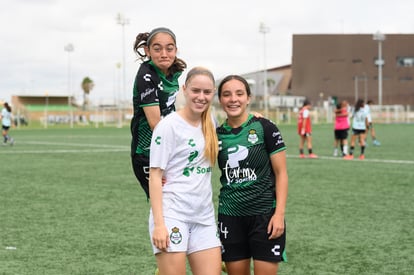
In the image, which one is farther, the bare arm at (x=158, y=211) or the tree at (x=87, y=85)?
the tree at (x=87, y=85)

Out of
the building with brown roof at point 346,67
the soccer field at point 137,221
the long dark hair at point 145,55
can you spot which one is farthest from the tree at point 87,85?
the long dark hair at point 145,55

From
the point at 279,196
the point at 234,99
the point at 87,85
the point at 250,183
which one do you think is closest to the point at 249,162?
the point at 250,183

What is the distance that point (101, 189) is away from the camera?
12133 mm

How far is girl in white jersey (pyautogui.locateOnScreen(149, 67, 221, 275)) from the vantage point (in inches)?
159

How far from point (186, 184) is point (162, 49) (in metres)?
0.97

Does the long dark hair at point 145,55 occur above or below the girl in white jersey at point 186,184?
above

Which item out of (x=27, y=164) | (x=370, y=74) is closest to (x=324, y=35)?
(x=370, y=74)

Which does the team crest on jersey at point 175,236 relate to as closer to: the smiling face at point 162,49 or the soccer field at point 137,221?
the smiling face at point 162,49

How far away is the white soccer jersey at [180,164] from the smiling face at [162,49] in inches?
20.9

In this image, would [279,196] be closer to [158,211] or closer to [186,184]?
[186,184]

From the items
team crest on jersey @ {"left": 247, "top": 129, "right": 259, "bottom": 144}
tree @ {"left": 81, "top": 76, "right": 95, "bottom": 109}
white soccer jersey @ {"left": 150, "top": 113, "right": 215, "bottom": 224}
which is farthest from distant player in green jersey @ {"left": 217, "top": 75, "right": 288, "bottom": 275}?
tree @ {"left": 81, "top": 76, "right": 95, "bottom": 109}

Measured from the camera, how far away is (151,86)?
4504 mm

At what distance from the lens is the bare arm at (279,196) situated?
4.26 meters

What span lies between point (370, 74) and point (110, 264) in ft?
333
